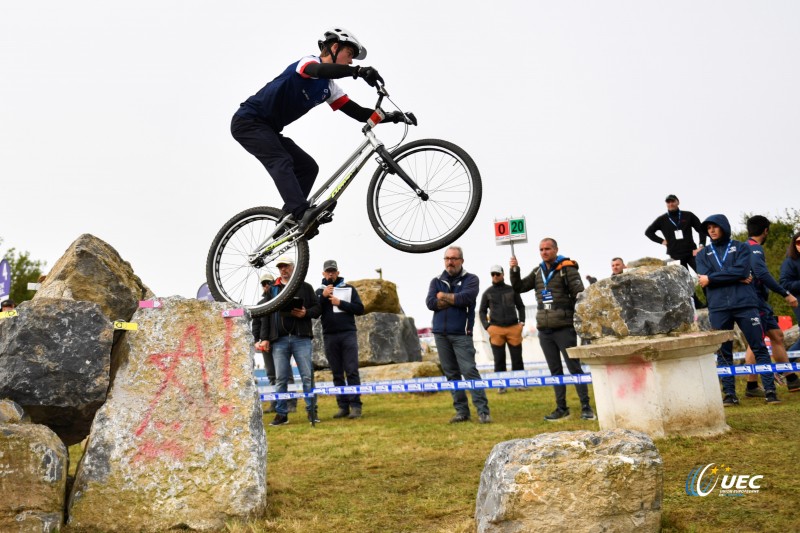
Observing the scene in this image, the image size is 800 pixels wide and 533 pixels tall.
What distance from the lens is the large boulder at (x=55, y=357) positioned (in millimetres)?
5809

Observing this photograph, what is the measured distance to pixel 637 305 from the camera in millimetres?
8102

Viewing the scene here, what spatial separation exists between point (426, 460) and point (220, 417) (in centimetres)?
247

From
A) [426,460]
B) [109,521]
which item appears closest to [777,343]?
[426,460]

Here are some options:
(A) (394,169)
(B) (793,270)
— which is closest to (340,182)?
(A) (394,169)

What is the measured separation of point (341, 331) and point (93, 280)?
4878 millimetres

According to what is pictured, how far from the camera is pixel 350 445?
28.2 ft

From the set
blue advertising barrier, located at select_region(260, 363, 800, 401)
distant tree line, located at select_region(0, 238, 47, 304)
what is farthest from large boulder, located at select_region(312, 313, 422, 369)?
distant tree line, located at select_region(0, 238, 47, 304)

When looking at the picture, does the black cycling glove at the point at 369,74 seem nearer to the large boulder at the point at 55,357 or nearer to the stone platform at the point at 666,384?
the large boulder at the point at 55,357

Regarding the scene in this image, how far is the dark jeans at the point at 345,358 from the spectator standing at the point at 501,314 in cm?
247

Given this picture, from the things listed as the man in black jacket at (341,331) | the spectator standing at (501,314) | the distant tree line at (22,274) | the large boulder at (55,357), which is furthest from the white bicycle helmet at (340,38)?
the distant tree line at (22,274)

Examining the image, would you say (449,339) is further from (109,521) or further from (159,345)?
(109,521)

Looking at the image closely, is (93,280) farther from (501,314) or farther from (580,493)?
(501,314)

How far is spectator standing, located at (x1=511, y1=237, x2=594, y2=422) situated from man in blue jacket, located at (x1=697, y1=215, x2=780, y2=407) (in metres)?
1.57

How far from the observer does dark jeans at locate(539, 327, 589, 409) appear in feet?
31.1
